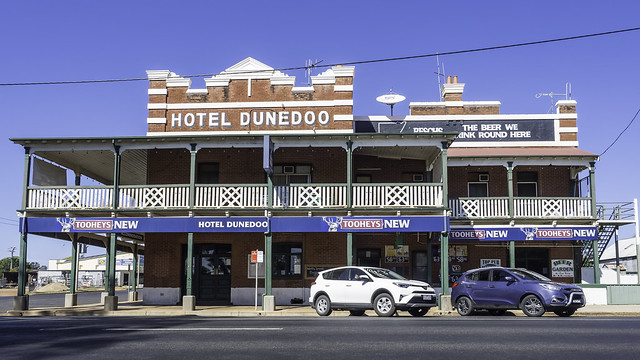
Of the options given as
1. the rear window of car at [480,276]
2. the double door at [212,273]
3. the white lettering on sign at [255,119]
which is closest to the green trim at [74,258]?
the double door at [212,273]

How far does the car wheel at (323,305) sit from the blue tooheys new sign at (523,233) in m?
7.62

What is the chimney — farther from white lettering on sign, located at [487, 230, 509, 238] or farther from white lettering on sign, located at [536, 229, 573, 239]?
white lettering on sign, located at [536, 229, 573, 239]

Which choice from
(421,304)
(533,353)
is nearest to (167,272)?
(421,304)

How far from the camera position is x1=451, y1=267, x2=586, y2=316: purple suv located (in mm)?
17672

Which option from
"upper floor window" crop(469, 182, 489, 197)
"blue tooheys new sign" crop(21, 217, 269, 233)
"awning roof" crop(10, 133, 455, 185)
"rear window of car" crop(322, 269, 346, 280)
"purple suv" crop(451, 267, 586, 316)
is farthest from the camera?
"upper floor window" crop(469, 182, 489, 197)

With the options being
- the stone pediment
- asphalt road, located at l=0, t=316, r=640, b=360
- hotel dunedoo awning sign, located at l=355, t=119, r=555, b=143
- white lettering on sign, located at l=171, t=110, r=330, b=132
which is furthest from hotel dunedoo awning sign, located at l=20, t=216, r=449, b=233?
asphalt road, located at l=0, t=316, r=640, b=360

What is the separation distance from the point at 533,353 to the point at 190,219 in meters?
15.4

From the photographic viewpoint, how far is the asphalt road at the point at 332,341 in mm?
9312

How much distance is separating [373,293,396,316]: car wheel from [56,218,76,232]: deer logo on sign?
1138 centimetres

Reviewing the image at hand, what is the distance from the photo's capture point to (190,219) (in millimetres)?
22609

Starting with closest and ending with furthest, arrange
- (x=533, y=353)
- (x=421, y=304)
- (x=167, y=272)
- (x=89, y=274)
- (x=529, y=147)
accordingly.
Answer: (x=533, y=353), (x=421, y=304), (x=167, y=272), (x=529, y=147), (x=89, y=274)

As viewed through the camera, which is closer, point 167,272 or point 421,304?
point 421,304

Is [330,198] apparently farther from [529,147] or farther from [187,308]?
[529,147]

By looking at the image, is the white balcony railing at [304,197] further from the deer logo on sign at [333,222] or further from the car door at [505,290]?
the car door at [505,290]
